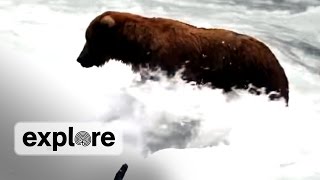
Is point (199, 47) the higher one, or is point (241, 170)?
point (199, 47)

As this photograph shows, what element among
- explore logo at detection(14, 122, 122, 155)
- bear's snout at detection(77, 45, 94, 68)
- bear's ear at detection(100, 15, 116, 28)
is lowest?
explore logo at detection(14, 122, 122, 155)

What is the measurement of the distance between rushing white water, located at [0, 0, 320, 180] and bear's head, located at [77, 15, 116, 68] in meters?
0.02

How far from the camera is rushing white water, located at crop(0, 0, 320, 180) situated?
1147mm

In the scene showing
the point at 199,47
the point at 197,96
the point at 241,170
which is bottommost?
the point at 241,170

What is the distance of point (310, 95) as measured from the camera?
116 cm

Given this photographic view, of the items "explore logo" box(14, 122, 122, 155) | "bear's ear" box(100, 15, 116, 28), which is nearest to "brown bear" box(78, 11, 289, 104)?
"bear's ear" box(100, 15, 116, 28)

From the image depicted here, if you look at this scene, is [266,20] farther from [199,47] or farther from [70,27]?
[70,27]

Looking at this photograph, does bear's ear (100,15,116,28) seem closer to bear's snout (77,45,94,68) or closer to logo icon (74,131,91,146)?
bear's snout (77,45,94,68)

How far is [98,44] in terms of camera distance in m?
1.16

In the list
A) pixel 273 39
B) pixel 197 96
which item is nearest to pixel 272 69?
pixel 273 39

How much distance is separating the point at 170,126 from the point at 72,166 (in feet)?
0.77

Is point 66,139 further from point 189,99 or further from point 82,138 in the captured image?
point 189,99

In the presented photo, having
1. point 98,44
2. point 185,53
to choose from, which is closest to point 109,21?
point 98,44

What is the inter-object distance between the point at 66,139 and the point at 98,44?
0.73 ft
